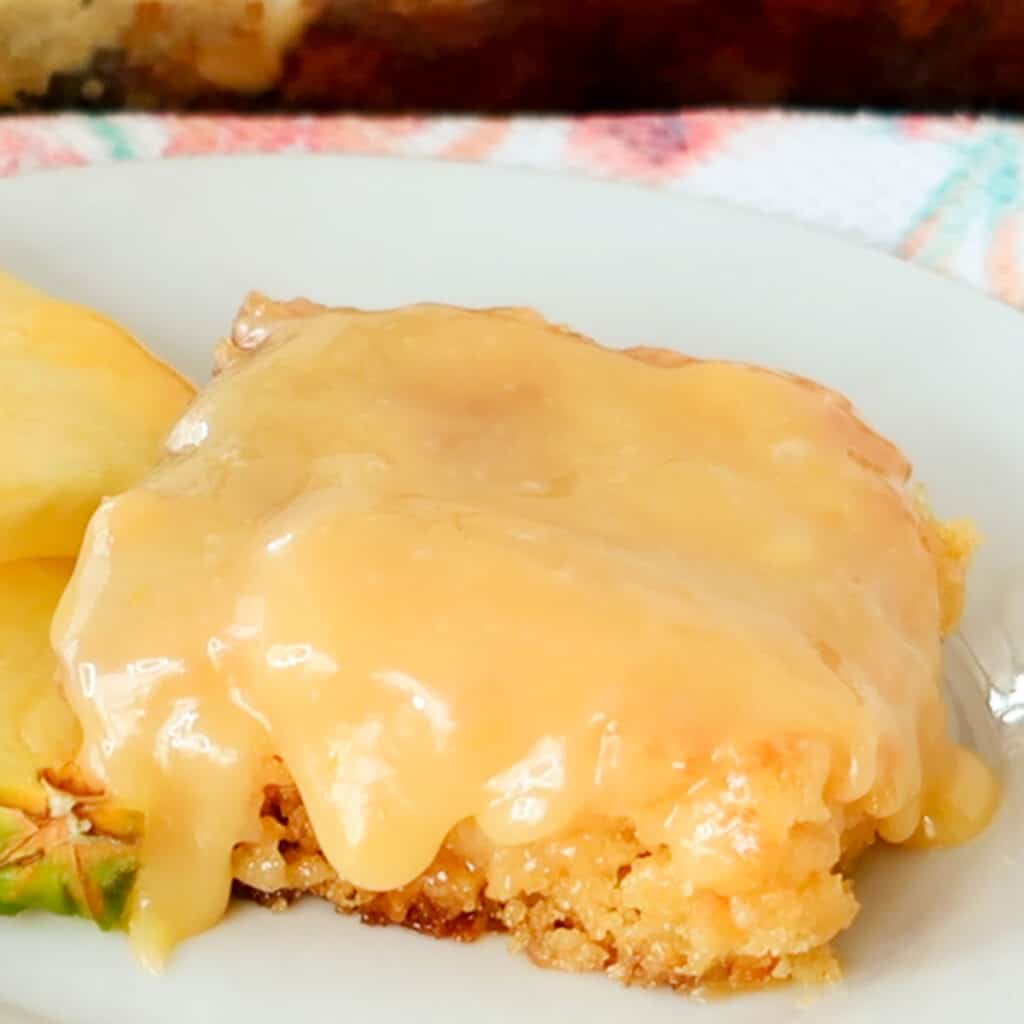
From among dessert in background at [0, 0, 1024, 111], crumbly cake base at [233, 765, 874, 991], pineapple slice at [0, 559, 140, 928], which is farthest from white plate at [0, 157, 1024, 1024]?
pineapple slice at [0, 559, 140, 928]

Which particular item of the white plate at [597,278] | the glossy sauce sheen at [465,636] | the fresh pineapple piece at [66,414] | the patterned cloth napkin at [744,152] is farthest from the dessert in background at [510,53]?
the glossy sauce sheen at [465,636]

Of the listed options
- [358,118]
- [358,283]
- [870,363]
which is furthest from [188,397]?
[358,118]

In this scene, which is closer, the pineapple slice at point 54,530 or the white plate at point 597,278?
the pineapple slice at point 54,530

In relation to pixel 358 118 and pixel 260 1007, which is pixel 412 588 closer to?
pixel 260 1007

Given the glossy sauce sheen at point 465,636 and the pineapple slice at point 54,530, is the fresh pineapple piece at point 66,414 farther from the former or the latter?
the glossy sauce sheen at point 465,636

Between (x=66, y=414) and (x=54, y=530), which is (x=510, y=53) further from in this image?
(x=54, y=530)

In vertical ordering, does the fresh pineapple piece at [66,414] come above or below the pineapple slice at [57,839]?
above

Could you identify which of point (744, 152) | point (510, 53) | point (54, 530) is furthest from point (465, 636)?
point (510, 53)
